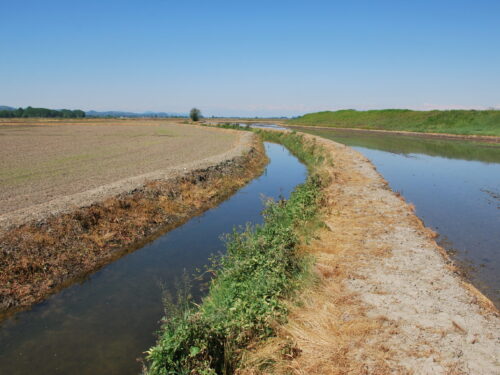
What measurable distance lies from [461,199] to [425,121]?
181 feet

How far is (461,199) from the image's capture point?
15.4m

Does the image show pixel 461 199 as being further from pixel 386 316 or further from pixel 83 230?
pixel 83 230

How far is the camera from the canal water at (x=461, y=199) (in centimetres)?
879

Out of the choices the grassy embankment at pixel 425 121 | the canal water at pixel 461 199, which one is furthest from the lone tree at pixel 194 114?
the canal water at pixel 461 199

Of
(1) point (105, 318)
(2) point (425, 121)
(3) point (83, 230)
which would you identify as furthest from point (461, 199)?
(2) point (425, 121)

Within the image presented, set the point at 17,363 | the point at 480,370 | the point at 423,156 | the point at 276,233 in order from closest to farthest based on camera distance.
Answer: the point at 480,370
the point at 17,363
the point at 276,233
the point at 423,156

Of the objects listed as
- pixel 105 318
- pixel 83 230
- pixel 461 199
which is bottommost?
pixel 105 318

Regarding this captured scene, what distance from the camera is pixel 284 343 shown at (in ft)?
15.4

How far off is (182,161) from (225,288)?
1699 centimetres

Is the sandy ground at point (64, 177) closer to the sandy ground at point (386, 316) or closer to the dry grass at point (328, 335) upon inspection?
the dry grass at point (328, 335)

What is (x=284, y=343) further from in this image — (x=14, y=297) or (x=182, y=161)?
(x=182, y=161)

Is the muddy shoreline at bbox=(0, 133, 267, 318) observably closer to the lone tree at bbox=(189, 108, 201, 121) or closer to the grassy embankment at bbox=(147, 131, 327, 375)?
the grassy embankment at bbox=(147, 131, 327, 375)

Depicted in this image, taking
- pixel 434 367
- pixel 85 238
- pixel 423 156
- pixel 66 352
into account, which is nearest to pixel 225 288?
pixel 66 352

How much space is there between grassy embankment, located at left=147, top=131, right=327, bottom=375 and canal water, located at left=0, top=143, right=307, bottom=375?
2.18 feet
